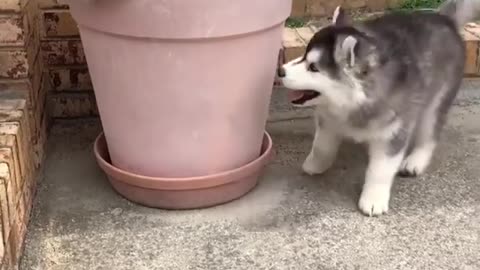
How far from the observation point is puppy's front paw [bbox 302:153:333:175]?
1.84m

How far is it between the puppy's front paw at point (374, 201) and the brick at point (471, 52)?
704mm

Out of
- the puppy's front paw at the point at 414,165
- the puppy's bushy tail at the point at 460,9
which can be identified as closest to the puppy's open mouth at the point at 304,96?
the puppy's front paw at the point at 414,165

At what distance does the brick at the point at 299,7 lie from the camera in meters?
2.33

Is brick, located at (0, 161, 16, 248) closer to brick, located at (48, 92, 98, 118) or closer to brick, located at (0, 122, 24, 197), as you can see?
brick, located at (0, 122, 24, 197)

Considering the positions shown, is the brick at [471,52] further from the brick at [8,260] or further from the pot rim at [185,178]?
the brick at [8,260]

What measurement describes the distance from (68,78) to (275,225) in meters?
0.79

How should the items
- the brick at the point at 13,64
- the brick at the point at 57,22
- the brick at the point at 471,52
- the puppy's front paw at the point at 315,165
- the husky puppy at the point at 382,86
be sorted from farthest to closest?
1. the brick at the point at 471,52
2. the brick at the point at 57,22
3. the puppy's front paw at the point at 315,165
4. the brick at the point at 13,64
5. the husky puppy at the point at 382,86

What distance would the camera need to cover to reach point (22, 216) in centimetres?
156

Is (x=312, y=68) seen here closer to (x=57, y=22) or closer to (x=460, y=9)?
(x=460, y=9)

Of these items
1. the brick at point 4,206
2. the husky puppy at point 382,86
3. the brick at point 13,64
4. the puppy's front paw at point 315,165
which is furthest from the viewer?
the puppy's front paw at point 315,165

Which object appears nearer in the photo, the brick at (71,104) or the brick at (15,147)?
the brick at (15,147)

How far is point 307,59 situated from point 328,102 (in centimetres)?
10

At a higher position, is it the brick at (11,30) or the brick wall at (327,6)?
the brick at (11,30)

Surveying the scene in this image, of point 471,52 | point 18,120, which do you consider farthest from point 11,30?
point 471,52
